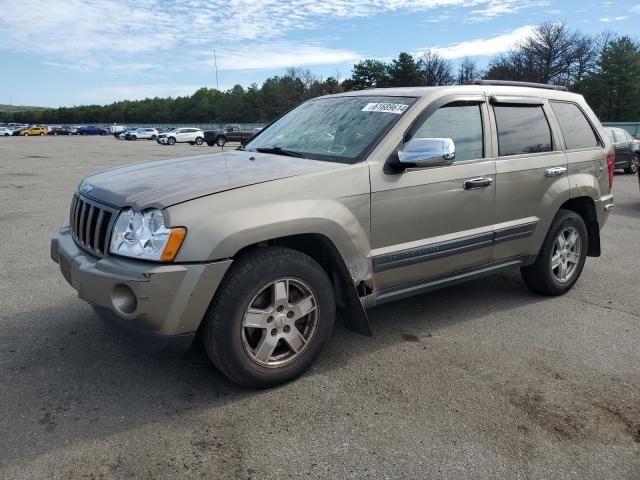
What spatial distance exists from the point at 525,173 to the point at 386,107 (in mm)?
1323


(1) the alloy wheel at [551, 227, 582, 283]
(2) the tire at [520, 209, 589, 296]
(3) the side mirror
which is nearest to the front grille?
(3) the side mirror

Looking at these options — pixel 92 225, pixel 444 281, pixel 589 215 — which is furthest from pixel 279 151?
pixel 589 215

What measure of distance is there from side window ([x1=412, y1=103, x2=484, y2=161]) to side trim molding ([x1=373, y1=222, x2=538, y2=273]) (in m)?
0.61

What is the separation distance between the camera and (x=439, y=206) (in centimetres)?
389

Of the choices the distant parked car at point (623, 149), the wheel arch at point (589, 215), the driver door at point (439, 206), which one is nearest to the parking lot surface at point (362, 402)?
the driver door at point (439, 206)

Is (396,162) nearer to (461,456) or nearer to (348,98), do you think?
Answer: (348,98)

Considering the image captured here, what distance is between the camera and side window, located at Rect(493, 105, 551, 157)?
4.39m

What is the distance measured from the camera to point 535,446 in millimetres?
2797

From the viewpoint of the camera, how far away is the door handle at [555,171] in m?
4.64

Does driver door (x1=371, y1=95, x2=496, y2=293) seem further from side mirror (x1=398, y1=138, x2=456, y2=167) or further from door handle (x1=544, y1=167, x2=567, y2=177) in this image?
door handle (x1=544, y1=167, x2=567, y2=177)

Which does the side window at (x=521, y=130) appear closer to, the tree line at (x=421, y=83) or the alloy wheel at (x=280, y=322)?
the alloy wheel at (x=280, y=322)

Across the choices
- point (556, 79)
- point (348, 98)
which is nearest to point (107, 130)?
point (556, 79)

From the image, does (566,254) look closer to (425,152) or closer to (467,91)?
(467,91)

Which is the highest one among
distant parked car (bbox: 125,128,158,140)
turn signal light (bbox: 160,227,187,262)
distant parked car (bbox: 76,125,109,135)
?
distant parked car (bbox: 76,125,109,135)
